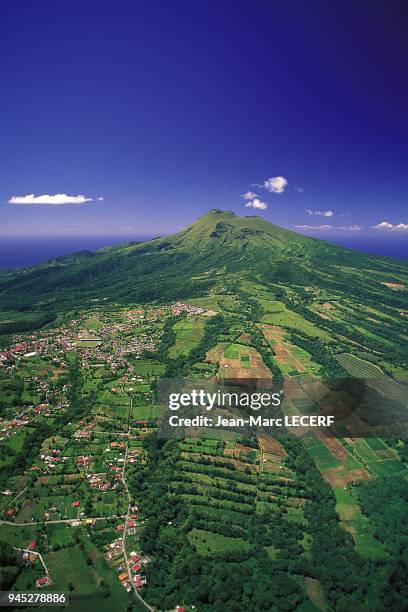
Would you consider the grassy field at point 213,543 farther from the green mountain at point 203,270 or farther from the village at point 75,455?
the green mountain at point 203,270

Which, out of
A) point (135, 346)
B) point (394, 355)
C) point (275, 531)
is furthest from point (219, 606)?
point (394, 355)

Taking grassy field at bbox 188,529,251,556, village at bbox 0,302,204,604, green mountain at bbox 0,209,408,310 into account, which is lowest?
grassy field at bbox 188,529,251,556

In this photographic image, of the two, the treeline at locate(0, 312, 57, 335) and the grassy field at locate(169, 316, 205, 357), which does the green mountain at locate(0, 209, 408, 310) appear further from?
the grassy field at locate(169, 316, 205, 357)

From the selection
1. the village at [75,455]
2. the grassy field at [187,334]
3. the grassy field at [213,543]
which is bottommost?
the grassy field at [213,543]

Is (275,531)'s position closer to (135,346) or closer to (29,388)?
(29,388)

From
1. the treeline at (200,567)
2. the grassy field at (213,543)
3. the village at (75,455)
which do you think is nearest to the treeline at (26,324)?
the village at (75,455)

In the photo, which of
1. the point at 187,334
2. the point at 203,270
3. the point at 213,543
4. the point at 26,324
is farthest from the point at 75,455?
the point at 203,270

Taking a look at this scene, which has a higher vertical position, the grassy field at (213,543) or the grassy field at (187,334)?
the grassy field at (187,334)

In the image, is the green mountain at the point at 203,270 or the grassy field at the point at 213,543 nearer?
the grassy field at the point at 213,543

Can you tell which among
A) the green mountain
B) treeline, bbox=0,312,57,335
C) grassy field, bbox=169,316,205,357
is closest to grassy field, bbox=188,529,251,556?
grassy field, bbox=169,316,205,357
